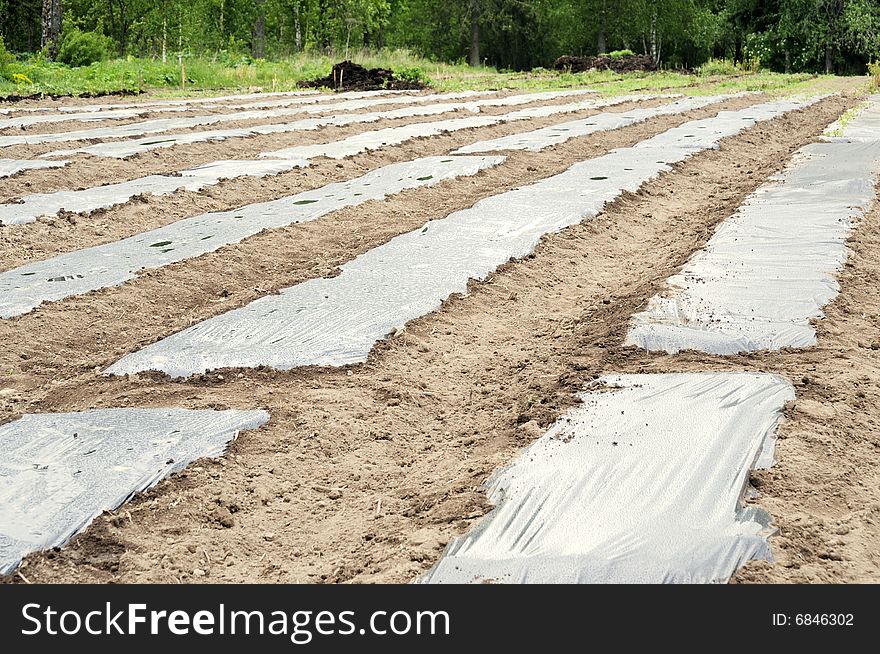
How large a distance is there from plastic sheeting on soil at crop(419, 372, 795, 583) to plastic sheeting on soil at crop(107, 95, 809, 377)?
55.2 inches

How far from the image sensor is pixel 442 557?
2502mm

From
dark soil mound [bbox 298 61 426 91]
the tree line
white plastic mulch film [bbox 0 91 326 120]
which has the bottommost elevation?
white plastic mulch film [bbox 0 91 326 120]

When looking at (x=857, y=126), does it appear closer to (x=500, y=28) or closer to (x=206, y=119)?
(x=206, y=119)

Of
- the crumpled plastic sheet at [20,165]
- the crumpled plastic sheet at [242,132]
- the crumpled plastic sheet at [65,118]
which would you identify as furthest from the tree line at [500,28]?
the crumpled plastic sheet at [20,165]

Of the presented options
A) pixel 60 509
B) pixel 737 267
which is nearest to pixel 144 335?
pixel 60 509

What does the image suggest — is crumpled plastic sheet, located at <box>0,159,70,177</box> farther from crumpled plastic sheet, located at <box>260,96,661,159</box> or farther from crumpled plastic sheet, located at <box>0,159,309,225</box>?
crumpled plastic sheet, located at <box>260,96,661,159</box>

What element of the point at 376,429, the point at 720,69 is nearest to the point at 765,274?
the point at 376,429

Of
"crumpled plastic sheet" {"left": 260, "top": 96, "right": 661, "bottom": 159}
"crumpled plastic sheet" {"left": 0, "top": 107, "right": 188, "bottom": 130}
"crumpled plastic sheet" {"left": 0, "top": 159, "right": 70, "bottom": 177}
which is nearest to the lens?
"crumpled plastic sheet" {"left": 0, "top": 159, "right": 70, "bottom": 177}

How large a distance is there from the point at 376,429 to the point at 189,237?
129 inches

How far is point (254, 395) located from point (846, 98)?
54.5ft

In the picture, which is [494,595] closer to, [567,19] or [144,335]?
[144,335]

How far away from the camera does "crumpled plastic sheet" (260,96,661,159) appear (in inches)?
382

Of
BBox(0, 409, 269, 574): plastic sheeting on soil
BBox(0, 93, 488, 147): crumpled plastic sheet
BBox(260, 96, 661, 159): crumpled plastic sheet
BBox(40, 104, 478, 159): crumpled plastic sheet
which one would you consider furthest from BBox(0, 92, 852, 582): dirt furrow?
BBox(0, 93, 488, 147): crumpled plastic sheet

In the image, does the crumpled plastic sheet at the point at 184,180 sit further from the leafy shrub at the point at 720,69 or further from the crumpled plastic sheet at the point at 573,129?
the leafy shrub at the point at 720,69
